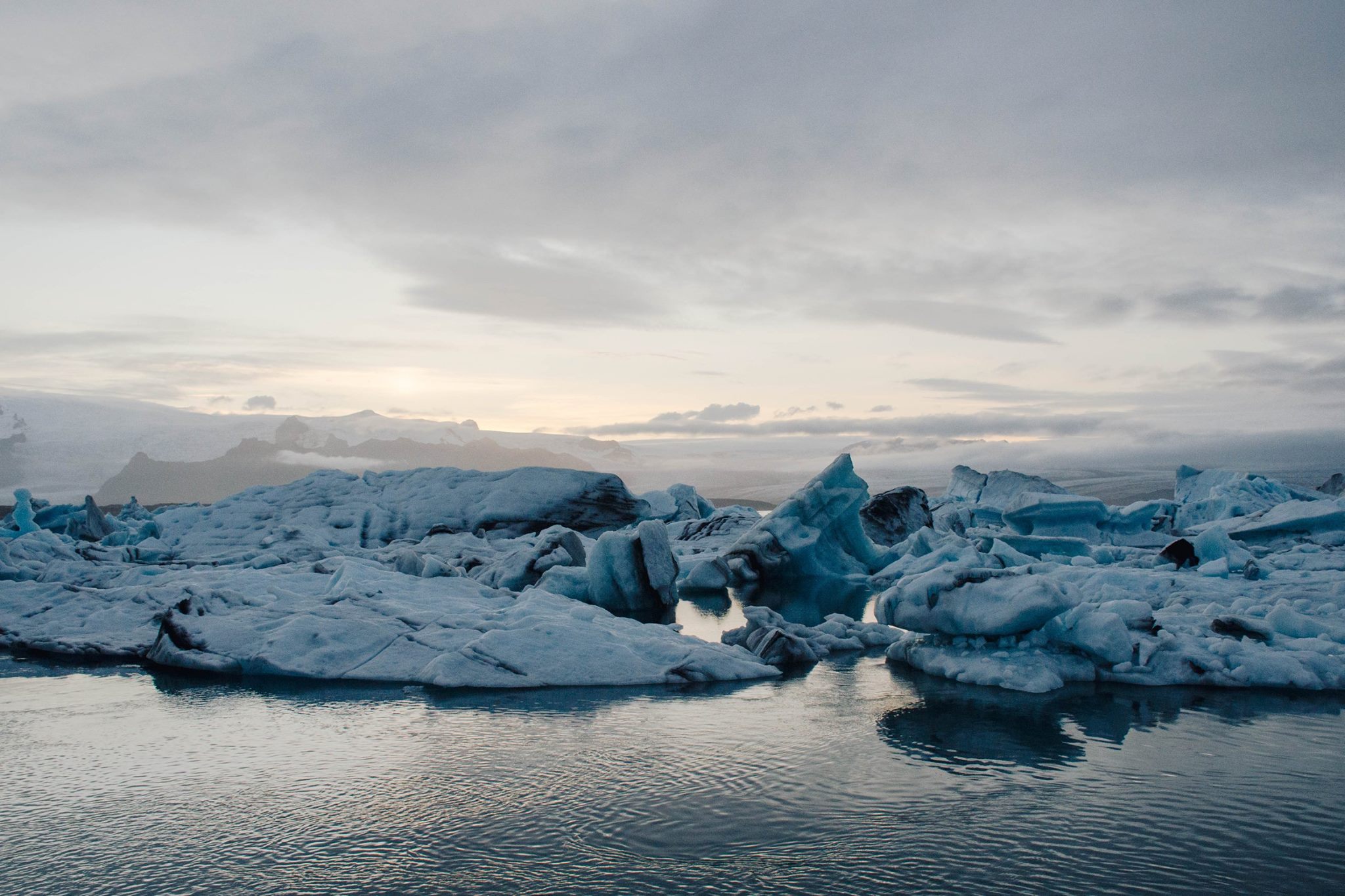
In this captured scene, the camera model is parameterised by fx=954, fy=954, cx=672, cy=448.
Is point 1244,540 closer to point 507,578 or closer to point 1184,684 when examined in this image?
point 1184,684

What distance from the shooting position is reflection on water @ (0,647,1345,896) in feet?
17.4

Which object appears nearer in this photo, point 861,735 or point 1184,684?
point 861,735

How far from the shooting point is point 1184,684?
401 inches

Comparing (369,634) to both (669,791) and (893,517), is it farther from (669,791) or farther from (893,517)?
(893,517)

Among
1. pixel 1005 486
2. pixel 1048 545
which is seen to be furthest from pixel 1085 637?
pixel 1005 486

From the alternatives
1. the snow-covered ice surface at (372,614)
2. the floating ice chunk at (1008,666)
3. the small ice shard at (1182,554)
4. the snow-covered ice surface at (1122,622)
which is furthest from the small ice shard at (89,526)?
the small ice shard at (1182,554)

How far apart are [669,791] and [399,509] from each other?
71.3 ft

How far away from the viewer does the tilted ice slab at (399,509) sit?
998 inches

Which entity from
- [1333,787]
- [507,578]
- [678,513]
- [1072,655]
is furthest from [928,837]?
[678,513]

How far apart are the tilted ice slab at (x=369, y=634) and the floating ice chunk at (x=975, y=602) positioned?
1.83m

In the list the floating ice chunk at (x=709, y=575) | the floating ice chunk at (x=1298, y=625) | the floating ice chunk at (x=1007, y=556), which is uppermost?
the floating ice chunk at (x=1007, y=556)

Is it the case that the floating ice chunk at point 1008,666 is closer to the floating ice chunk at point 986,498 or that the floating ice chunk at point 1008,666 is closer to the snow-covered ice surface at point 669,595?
the snow-covered ice surface at point 669,595

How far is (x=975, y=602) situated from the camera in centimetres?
1043

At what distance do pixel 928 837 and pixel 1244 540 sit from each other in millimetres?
21281
